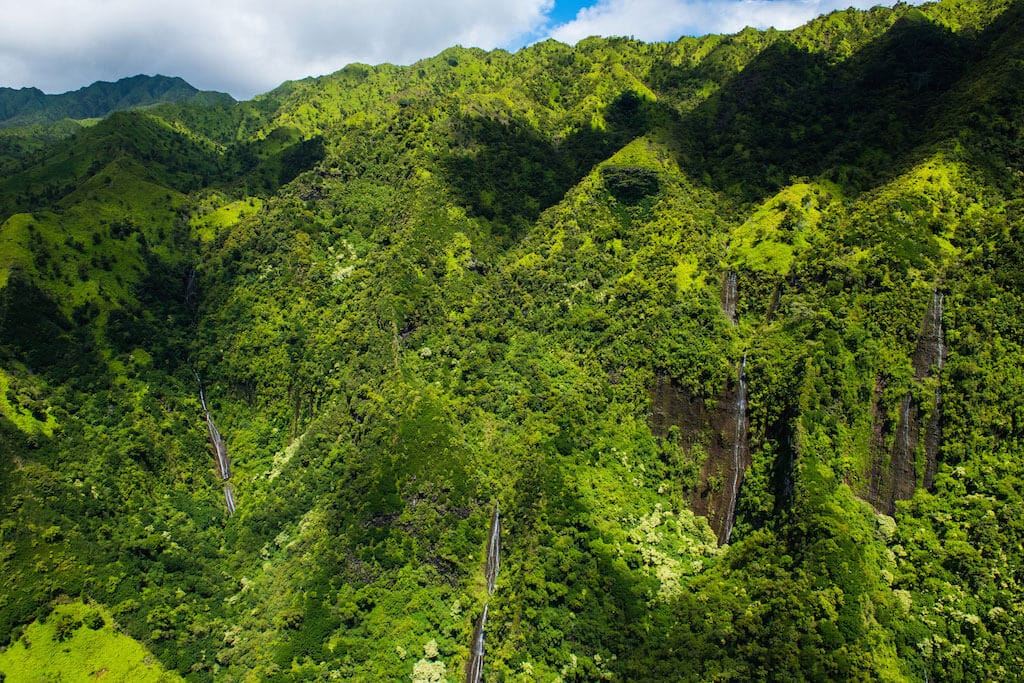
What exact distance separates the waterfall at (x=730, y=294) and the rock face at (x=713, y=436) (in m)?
9.21

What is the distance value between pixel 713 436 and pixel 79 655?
72046mm

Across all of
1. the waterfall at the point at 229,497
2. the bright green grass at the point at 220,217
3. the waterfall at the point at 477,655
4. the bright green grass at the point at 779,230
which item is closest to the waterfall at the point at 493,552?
the waterfall at the point at 477,655

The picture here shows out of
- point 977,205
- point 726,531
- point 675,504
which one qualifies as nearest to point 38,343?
point 675,504

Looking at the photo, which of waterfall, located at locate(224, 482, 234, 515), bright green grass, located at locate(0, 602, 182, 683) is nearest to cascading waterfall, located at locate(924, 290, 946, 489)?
bright green grass, located at locate(0, 602, 182, 683)

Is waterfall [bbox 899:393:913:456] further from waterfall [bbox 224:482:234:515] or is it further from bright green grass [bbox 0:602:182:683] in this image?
waterfall [bbox 224:482:234:515]

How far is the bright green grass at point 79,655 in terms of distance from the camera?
54938 millimetres

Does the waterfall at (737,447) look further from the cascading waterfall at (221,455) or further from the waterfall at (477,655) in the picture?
the cascading waterfall at (221,455)

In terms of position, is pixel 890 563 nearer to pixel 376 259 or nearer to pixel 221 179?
pixel 376 259

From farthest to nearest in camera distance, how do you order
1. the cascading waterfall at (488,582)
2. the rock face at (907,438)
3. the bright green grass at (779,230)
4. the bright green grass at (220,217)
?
the bright green grass at (220,217), the bright green grass at (779,230), the cascading waterfall at (488,582), the rock face at (907,438)

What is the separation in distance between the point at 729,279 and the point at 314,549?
65.7 meters

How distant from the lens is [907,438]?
56.8 metres

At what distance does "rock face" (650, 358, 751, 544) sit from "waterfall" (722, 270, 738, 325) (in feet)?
30.2


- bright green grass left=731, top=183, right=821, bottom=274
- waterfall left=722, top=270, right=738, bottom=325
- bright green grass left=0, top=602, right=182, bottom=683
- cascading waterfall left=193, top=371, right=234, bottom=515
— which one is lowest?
bright green grass left=0, top=602, right=182, bottom=683

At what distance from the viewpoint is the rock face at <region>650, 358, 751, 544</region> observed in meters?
63.4
